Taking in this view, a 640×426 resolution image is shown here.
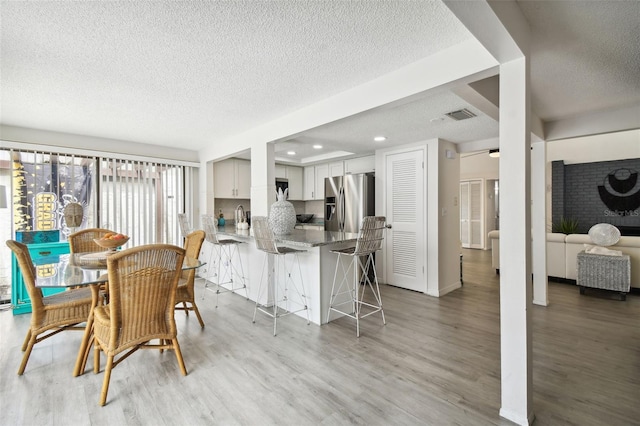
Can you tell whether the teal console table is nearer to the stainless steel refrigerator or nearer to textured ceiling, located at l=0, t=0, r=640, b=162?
textured ceiling, located at l=0, t=0, r=640, b=162

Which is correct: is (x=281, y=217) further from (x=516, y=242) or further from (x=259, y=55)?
(x=516, y=242)

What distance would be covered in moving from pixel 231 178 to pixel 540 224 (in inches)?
191

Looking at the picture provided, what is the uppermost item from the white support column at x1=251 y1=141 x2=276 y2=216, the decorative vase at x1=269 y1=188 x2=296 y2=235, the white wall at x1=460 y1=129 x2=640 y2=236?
the white wall at x1=460 y1=129 x2=640 y2=236

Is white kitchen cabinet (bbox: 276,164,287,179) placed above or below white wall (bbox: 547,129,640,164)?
below

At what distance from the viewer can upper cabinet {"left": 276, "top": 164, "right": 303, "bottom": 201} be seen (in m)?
6.27

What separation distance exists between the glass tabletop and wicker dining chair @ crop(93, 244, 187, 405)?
0.24 metres

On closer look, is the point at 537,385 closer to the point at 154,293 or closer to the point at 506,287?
the point at 506,287

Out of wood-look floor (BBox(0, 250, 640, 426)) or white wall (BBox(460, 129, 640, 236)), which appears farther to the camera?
white wall (BBox(460, 129, 640, 236))

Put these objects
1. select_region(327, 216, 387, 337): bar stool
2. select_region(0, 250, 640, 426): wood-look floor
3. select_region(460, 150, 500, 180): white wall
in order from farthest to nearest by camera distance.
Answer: select_region(460, 150, 500, 180): white wall < select_region(327, 216, 387, 337): bar stool < select_region(0, 250, 640, 426): wood-look floor

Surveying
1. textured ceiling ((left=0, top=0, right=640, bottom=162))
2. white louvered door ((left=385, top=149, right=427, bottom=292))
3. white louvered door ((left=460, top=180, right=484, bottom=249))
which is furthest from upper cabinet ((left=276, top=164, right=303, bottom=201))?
white louvered door ((left=460, top=180, right=484, bottom=249))

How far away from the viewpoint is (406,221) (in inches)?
176

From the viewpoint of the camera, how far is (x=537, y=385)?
6.67 feet

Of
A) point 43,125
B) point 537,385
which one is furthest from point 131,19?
point 537,385

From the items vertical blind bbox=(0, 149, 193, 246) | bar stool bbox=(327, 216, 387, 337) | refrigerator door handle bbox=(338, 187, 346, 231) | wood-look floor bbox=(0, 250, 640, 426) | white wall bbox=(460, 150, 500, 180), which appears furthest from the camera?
white wall bbox=(460, 150, 500, 180)
